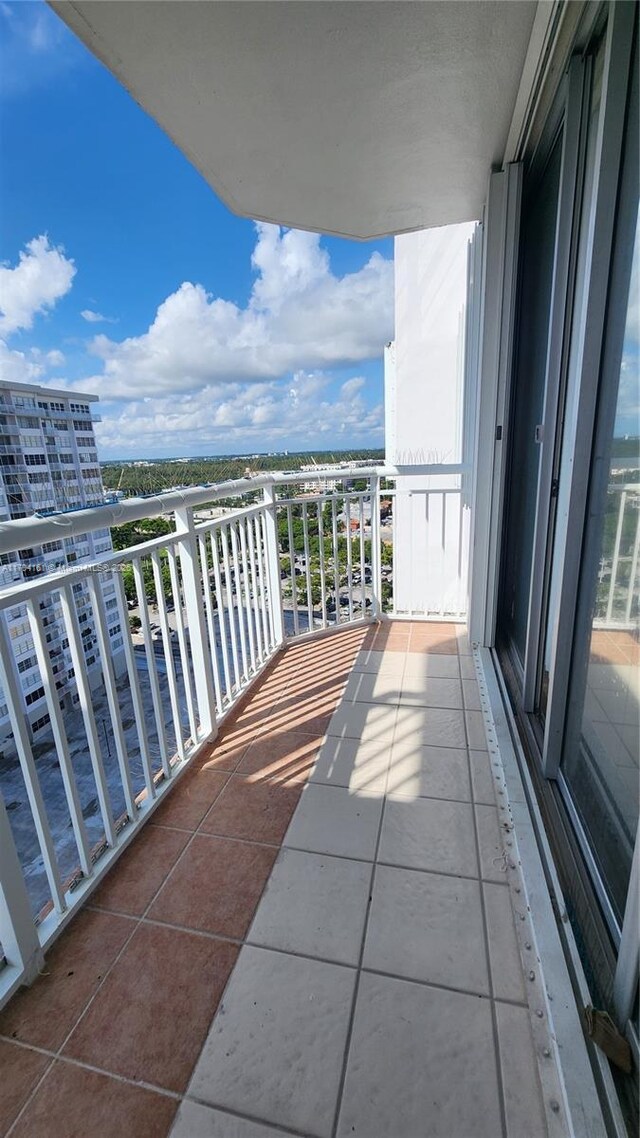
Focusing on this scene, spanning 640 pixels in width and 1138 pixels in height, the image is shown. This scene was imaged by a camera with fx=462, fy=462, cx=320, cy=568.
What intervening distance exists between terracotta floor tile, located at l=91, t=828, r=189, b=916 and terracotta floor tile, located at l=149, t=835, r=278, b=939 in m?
0.04

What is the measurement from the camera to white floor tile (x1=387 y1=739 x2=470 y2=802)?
1679 millimetres

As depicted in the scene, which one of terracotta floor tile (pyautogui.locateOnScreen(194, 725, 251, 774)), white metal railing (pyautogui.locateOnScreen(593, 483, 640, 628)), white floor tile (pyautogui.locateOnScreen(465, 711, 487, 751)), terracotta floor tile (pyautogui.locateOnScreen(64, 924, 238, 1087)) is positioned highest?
white metal railing (pyautogui.locateOnScreen(593, 483, 640, 628))

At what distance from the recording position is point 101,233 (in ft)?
31.0

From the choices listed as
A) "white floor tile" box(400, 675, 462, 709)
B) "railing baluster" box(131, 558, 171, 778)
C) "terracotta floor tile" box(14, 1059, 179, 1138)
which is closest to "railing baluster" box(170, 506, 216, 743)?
"railing baluster" box(131, 558, 171, 778)

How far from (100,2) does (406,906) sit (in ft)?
8.04

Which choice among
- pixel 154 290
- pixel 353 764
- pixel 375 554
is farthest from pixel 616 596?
pixel 154 290

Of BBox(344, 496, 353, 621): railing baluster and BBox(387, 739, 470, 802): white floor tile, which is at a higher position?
BBox(344, 496, 353, 621): railing baluster

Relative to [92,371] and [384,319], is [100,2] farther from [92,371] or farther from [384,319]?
[384,319]

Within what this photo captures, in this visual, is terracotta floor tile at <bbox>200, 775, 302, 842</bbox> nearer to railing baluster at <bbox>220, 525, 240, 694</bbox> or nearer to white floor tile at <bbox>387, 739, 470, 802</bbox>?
white floor tile at <bbox>387, 739, 470, 802</bbox>

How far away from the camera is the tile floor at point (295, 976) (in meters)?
0.88

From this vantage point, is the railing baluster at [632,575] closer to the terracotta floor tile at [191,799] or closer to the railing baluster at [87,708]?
the railing baluster at [87,708]

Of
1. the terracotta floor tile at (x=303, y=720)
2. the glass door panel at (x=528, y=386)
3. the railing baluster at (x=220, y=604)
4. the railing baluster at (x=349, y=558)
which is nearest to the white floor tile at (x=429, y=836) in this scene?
the terracotta floor tile at (x=303, y=720)

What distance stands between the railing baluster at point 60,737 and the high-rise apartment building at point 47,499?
16 mm

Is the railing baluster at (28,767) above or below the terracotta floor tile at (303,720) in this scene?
above
